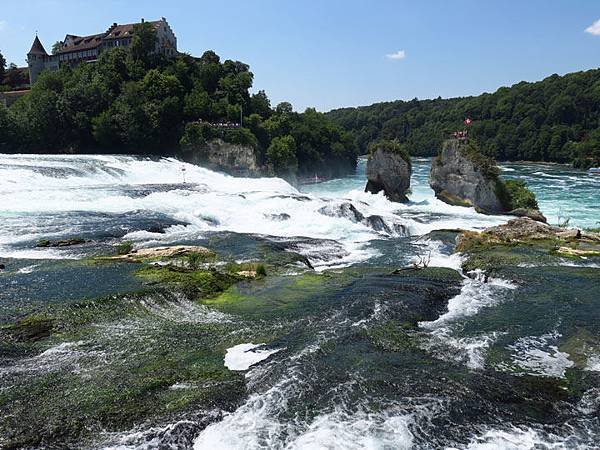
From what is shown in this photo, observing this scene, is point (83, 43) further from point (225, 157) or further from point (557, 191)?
point (557, 191)

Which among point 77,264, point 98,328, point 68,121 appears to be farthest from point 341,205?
point 68,121

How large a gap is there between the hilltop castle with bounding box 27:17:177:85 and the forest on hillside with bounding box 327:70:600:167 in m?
54.5

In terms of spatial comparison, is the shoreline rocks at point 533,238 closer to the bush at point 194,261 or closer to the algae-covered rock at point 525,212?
the algae-covered rock at point 525,212

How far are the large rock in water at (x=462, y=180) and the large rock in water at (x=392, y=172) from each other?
101 inches

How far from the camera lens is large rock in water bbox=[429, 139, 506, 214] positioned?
4059 cm

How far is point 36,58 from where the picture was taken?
87562 millimetres

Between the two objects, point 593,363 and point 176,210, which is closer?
point 593,363

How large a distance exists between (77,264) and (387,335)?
1180 centimetres

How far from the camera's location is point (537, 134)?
122312 millimetres

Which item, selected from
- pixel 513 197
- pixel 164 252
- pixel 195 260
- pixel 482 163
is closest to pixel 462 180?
pixel 482 163

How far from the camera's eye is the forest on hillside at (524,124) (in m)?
115

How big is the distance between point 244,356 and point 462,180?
35.4 metres

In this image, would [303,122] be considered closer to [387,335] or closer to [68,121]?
[68,121]

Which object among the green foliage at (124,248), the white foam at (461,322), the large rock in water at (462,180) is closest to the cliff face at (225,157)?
the large rock in water at (462,180)
